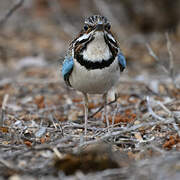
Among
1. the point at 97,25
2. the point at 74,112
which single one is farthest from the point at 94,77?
the point at 74,112

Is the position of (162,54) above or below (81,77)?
above

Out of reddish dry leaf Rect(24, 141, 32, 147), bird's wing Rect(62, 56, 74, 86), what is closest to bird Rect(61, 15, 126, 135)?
bird's wing Rect(62, 56, 74, 86)

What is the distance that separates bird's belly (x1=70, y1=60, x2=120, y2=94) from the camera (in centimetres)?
407

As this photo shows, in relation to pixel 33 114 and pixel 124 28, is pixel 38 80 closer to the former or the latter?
pixel 33 114

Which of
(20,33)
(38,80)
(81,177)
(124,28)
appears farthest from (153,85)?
(20,33)

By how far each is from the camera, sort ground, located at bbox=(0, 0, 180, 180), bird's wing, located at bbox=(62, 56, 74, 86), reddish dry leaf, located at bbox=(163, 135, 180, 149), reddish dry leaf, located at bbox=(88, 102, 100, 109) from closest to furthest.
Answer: ground, located at bbox=(0, 0, 180, 180)
reddish dry leaf, located at bbox=(163, 135, 180, 149)
bird's wing, located at bbox=(62, 56, 74, 86)
reddish dry leaf, located at bbox=(88, 102, 100, 109)

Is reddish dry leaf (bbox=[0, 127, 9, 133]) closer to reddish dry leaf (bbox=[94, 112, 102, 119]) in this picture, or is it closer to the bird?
the bird

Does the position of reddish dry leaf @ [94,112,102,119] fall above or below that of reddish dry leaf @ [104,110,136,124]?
above

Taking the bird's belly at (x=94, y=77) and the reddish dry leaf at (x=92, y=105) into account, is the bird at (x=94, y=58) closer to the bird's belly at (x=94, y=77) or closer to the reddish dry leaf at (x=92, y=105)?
the bird's belly at (x=94, y=77)

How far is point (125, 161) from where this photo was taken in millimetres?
3238

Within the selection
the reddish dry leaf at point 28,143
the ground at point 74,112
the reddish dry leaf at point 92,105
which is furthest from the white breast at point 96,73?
the reddish dry leaf at point 92,105

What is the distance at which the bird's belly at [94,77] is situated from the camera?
407 centimetres

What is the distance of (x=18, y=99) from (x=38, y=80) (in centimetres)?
63

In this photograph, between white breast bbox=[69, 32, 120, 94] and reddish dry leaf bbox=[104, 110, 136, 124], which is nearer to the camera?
white breast bbox=[69, 32, 120, 94]
